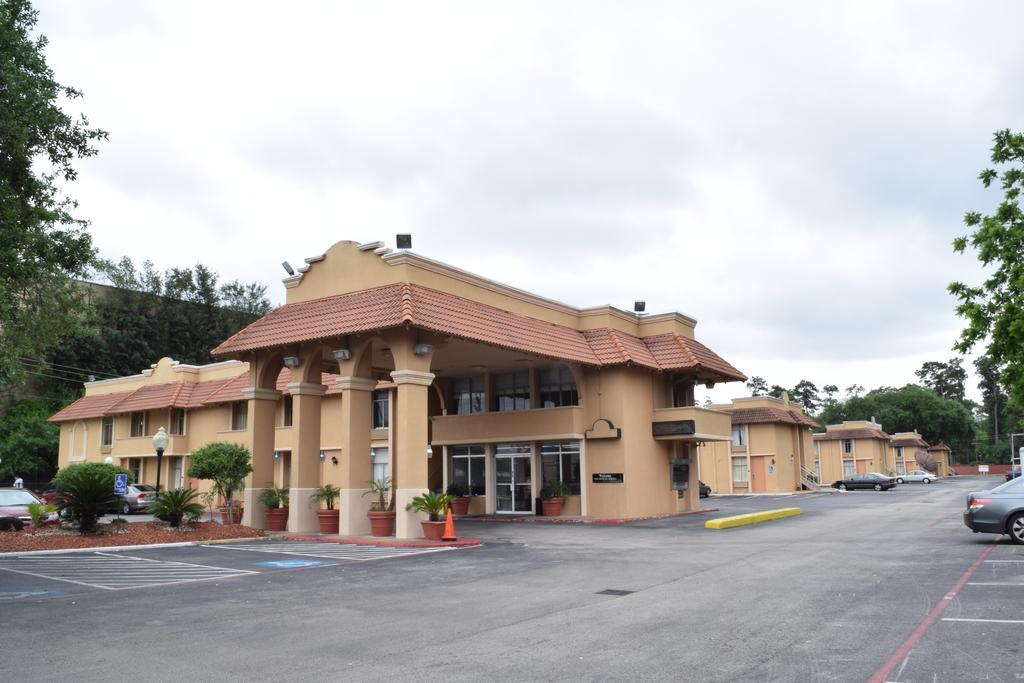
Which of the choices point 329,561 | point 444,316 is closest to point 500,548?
point 329,561

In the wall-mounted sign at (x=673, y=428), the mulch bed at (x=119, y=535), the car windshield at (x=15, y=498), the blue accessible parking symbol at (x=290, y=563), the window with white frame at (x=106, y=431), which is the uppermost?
the window with white frame at (x=106, y=431)

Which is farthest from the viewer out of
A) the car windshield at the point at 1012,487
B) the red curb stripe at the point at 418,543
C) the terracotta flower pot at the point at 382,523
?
the terracotta flower pot at the point at 382,523

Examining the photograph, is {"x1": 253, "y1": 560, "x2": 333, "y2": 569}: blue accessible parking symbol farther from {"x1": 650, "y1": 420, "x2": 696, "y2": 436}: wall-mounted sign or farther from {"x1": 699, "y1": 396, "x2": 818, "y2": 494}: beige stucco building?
{"x1": 699, "y1": 396, "x2": 818, "y2": 494}: beige stucco building

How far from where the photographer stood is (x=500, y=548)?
19.5 meters

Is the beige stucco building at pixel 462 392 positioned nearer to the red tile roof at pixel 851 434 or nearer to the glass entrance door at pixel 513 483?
the glass entrance door at pixel 513 483

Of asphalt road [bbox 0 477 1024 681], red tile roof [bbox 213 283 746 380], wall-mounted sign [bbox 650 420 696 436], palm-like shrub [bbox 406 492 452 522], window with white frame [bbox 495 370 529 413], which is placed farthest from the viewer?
window with white frame [bbox 495 370 529 413]

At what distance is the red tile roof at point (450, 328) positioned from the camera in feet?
71.3

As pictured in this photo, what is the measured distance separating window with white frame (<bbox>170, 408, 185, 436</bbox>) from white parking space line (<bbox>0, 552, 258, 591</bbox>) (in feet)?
88.2

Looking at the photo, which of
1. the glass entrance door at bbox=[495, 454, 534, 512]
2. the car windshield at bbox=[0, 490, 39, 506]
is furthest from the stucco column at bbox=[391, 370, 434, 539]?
the car windshield at bbox=[0, 490, 39, 506]

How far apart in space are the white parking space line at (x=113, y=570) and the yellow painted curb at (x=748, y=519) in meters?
15.0

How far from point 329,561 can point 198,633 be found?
7.66m

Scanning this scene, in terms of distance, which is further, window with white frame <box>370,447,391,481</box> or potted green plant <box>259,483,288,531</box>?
window with white frame <box>370,447,391,481</box>

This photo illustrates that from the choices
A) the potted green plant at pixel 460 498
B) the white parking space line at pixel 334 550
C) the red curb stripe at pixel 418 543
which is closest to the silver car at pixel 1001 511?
the red curb stripe at pixel 418 543

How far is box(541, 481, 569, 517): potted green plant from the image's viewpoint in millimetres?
29953
